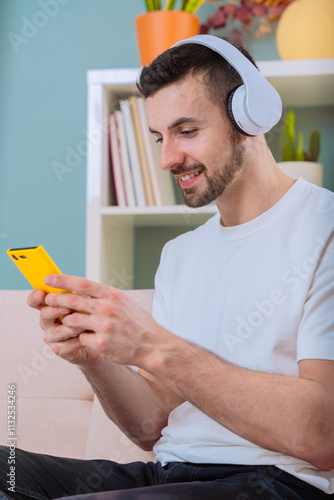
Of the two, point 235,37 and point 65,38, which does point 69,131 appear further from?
point 235,37

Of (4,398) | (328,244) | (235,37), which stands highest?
(235,37)

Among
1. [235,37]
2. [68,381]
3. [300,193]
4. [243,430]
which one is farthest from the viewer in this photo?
[235,37]

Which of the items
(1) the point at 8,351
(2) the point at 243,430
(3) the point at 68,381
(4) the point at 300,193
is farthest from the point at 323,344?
(1) the point at 8,351

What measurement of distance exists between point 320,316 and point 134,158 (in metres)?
1.11

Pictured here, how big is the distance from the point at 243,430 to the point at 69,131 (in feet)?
4.94

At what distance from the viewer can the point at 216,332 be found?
1.13 m

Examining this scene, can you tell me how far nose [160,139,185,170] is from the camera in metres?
1.19

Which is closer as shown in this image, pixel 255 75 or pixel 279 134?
pixel 255 75

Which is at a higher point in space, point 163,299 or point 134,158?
point 134,158

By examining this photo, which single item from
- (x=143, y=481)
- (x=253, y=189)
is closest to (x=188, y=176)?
(x=253, y=189)

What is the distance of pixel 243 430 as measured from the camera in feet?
2.92

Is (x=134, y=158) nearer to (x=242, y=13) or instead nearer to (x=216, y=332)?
Result: (x=242, y=13)

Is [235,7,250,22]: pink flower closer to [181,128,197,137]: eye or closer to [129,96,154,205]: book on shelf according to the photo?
[129,96,154,205]: book on shelf

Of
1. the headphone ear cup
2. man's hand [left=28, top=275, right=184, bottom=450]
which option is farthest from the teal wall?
man's hand [left=28, top=275, right=184, bottom=450]
